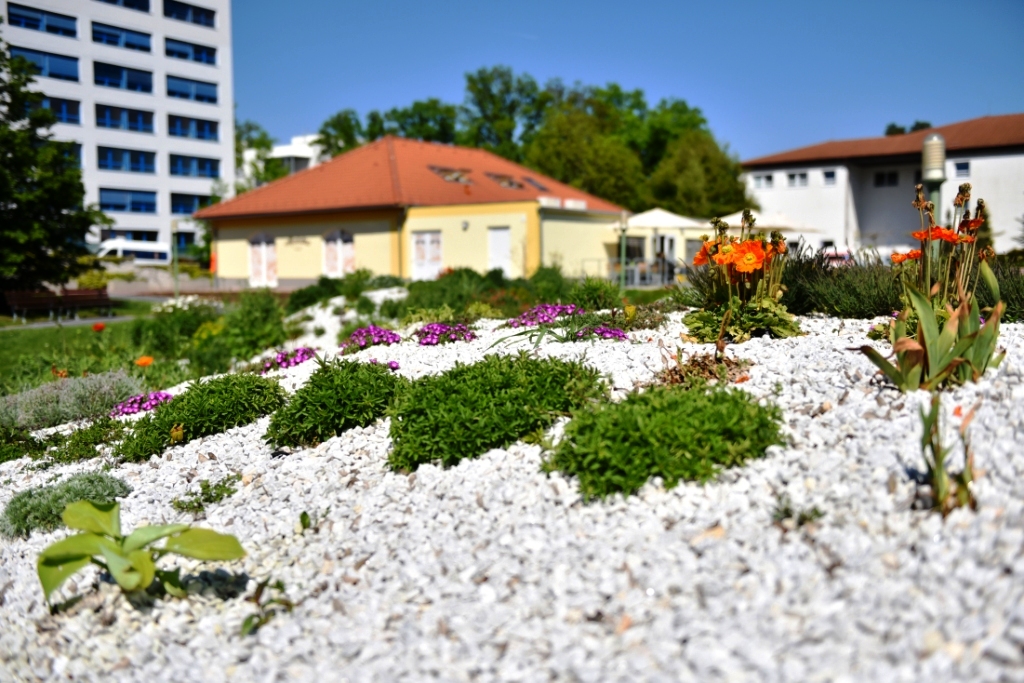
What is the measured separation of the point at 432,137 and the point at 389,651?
54.6 meters

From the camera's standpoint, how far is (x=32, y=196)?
1769 cm

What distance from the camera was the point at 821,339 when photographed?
570 cm

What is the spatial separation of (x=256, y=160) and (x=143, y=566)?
5394 cm

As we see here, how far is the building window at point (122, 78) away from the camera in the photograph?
43.7 meters

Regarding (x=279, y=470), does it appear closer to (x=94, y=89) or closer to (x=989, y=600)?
(x=989, y=600)

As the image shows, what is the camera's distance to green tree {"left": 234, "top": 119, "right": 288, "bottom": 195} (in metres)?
51.4

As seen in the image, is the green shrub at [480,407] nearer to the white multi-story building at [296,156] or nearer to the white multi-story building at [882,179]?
the white multi-story building at [882,179]

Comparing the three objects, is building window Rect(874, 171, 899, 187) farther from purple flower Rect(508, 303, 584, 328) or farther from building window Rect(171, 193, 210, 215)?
purple flower Rect(508, 303, 584, 328)

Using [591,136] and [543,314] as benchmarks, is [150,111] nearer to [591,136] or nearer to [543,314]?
[591,136]

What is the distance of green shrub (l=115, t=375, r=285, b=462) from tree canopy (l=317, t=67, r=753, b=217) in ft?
104

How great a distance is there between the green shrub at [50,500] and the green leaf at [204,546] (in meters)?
1.37

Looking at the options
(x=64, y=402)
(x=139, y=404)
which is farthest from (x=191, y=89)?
(x=139, y=404)

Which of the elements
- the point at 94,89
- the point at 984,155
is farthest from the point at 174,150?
the point at 984,155

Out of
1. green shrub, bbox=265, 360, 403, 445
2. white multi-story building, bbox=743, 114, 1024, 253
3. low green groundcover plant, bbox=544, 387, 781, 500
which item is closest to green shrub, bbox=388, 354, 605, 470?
green shrub, bbox=265, 360, 403, 445
